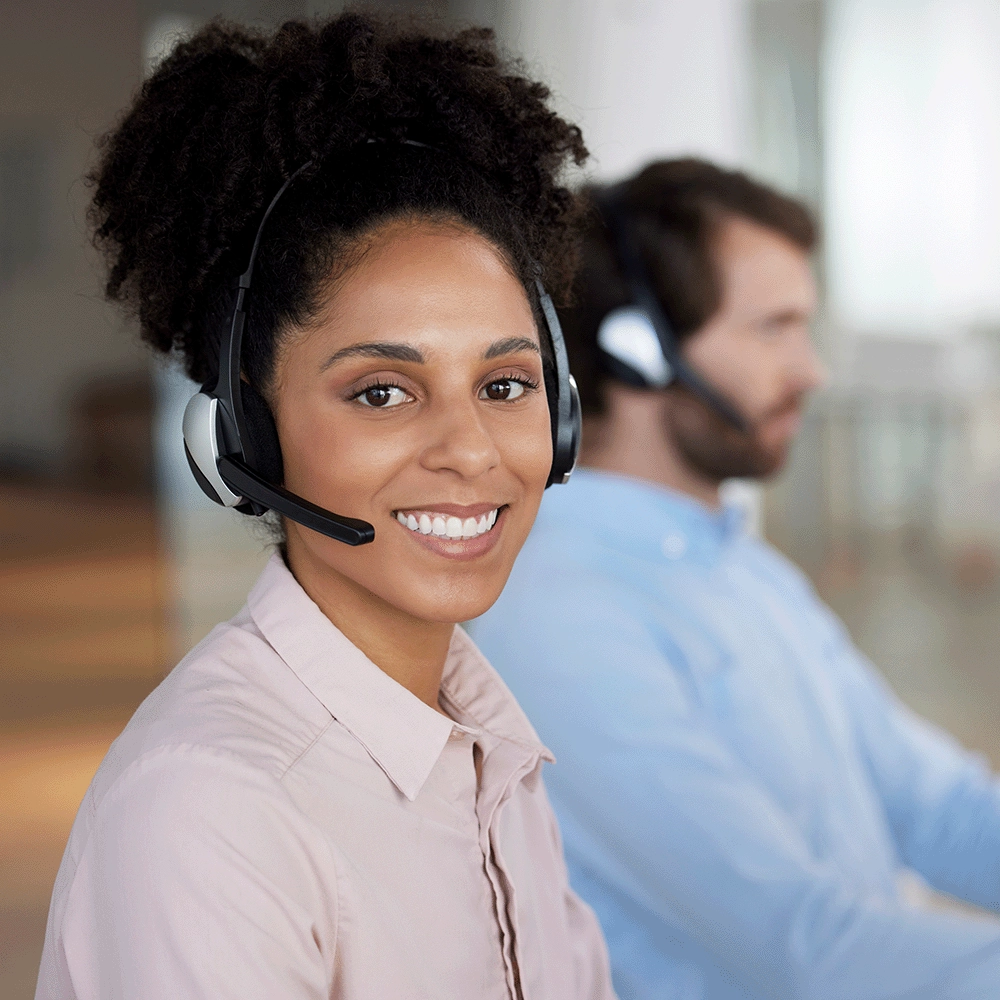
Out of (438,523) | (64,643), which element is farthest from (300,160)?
(64,643)

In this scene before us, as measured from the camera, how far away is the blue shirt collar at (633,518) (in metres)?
1.60

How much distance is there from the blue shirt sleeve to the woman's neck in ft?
3.32

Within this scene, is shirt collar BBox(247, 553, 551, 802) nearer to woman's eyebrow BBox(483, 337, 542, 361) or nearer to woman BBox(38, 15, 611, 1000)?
woman BBox(38, 15, 611, 1000)

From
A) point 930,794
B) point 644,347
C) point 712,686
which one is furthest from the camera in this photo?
point 644,347

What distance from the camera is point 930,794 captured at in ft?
5.25

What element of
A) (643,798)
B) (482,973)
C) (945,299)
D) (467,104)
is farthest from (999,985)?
(945,299)

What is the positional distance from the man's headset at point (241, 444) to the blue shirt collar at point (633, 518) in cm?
84

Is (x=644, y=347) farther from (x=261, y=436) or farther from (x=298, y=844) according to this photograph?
(x=298, y=844)

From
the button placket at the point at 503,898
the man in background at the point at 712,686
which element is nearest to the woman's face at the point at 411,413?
the button placket at the point at 503,898

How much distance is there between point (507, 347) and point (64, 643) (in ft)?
7.45

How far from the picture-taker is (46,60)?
240 cm

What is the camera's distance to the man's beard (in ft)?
5.64

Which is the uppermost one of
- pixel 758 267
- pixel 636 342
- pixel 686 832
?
pixel 758 267

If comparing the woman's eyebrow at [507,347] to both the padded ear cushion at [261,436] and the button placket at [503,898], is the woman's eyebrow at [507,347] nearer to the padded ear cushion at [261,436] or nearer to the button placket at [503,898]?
the padded ear cushion at [261,436]
